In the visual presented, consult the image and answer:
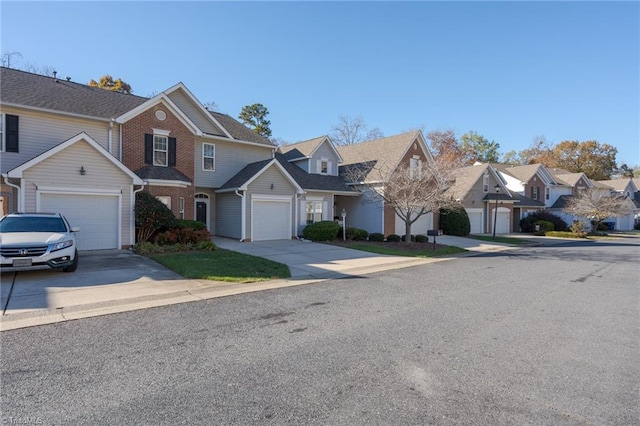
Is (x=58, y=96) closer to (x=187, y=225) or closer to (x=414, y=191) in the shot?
(x=187, y=225)

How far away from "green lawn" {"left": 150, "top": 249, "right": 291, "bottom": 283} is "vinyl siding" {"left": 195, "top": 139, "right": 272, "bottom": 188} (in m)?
7.39

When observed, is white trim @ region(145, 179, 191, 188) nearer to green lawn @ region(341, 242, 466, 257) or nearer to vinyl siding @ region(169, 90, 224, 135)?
vinyl siding @ region(169, 90, 224, 135)

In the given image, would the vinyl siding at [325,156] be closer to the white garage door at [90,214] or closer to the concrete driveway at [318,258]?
the concrete driveway at [318,258]

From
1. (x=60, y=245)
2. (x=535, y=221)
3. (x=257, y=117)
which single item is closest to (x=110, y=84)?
(x=257, y=117)

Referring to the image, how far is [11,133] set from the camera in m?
13.9

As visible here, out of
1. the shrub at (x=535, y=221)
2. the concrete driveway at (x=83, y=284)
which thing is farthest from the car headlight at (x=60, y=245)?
the shrub at (x=535, y=221)

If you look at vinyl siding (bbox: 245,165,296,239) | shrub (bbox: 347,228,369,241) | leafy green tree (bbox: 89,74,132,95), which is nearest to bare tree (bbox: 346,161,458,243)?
shrub (bbox: 347,228,369,241)

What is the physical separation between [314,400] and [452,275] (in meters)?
8.72

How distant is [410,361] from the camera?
4539 mm

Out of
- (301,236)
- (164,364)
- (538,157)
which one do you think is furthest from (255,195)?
(538,157)

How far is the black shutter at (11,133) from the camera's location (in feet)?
45.3

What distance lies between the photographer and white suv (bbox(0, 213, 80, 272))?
8202 mm

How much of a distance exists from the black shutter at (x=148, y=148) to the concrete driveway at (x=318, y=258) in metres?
5.16

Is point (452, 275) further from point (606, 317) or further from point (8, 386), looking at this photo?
point (8, 386)
